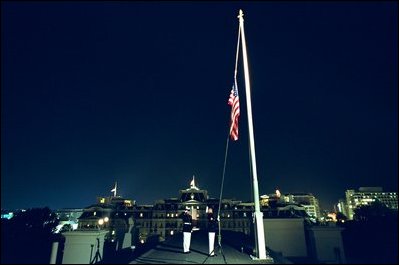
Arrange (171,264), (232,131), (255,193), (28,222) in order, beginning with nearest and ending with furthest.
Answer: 1. (171,264)
2. (255,193)
3. (232,131)
4. (28,222)

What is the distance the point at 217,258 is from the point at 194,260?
4.59 ft

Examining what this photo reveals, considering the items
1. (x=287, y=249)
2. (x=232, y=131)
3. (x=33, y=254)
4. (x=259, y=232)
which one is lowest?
(x=33, y=254)

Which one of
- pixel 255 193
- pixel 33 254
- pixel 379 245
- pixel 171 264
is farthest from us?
pixel 33 254

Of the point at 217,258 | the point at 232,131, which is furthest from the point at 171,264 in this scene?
the point at 232,131

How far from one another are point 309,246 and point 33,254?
67.3 metres

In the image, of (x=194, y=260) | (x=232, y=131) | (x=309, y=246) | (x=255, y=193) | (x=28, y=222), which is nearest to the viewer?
(x=194, y=260)

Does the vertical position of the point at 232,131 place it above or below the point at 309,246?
above

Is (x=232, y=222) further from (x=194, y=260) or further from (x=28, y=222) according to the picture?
(x=194, y=260)

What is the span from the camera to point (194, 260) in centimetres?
1321

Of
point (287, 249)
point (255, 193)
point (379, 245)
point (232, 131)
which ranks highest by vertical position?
point (232, 131)

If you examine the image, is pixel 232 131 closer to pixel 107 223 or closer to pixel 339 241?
pixel 339 241

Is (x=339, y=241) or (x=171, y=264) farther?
(x=339, y=241)

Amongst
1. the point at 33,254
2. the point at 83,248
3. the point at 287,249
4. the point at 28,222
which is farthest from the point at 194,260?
the point at 28,222

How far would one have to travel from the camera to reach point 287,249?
61.3 feet
